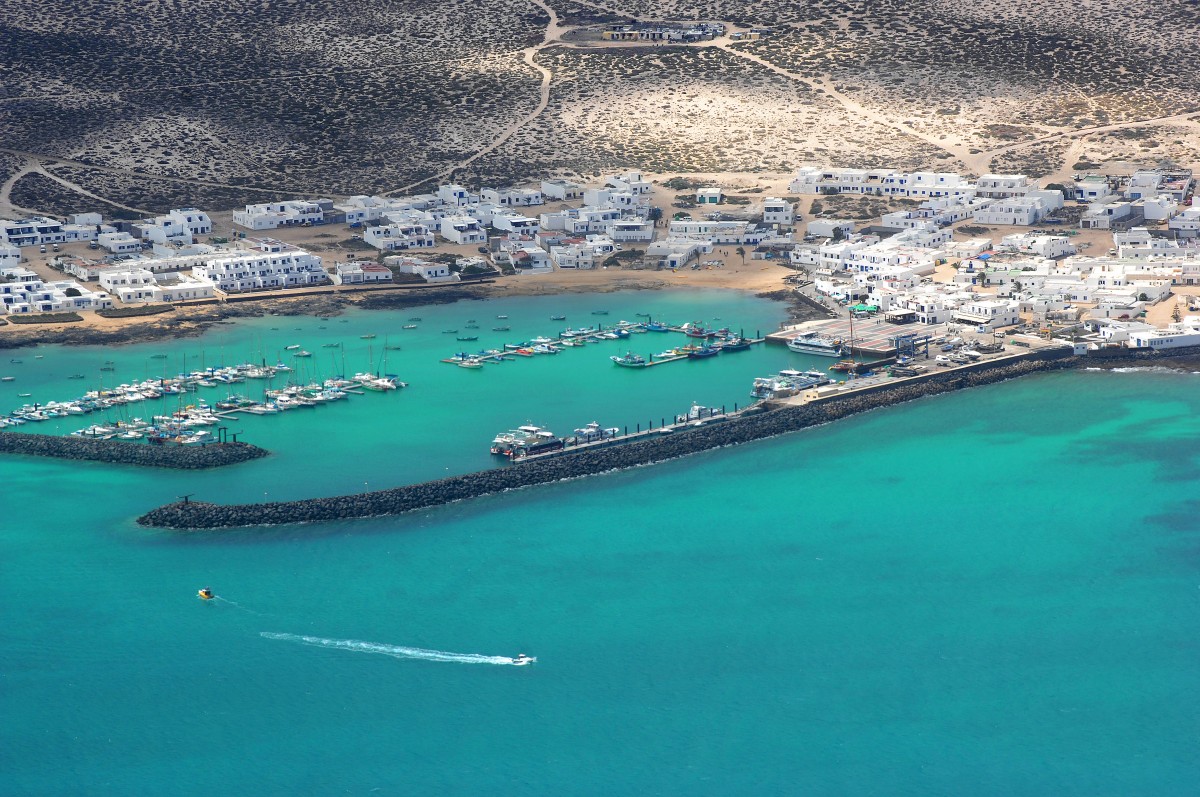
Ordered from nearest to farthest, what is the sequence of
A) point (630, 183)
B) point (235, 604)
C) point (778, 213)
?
point (235, 604)
point (778, 213)
point (630, 183)

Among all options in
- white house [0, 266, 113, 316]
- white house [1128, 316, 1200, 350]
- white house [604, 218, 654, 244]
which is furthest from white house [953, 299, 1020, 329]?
white house [0, 266, 113, 316]

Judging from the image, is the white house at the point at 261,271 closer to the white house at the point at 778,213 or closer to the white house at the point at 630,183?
the white house at the point at 630,183

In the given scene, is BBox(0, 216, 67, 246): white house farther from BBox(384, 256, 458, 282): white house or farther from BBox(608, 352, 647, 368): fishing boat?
BBox(608, 352, 647, 368): fishing boat

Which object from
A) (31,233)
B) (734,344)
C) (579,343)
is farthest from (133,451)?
(31,233)

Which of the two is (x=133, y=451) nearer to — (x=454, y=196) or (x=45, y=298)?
(x=45, y=298)

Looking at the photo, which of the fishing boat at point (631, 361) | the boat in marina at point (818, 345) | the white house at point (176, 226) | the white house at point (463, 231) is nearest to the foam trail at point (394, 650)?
the fishing boat at point (631, 361)
